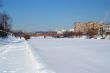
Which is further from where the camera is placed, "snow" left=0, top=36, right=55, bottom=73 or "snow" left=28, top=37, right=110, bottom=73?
"snow" left=0, top=36, right=55, bottom=73

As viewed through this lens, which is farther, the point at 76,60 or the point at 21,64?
the point at 76,60

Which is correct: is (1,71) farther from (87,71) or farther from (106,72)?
(106,72)

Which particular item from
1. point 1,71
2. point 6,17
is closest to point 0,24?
point 6,17

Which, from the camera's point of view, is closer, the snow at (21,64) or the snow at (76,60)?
the snow at (76,60)

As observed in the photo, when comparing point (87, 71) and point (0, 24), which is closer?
point (87, 71)

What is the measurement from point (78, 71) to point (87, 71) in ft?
1.04

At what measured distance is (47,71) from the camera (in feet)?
27.1

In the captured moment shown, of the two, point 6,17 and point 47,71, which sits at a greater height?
point 6,17

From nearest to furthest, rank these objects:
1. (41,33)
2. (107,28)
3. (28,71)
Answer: (28,71)
(107,28)
(41,33)

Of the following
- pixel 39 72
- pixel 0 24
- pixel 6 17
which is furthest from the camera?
pixel 6 17

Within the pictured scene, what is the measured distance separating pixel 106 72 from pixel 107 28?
14710 cm

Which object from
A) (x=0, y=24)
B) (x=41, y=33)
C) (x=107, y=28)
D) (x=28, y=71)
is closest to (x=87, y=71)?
(x=28, y=71)

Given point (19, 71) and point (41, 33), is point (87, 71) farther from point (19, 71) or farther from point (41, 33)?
point (41, 33)

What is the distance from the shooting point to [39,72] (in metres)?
8.17
